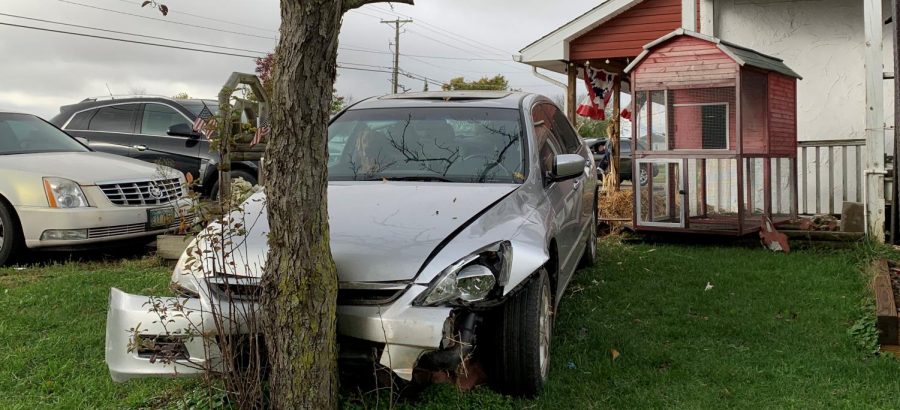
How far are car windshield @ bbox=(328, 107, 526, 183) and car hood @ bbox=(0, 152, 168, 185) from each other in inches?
123

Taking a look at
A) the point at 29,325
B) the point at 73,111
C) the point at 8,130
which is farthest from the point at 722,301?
the point at 73,111

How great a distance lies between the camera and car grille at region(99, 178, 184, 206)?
6863mm

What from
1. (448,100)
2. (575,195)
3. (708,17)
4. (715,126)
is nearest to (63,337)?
(448,100)

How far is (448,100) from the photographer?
5023 millimetres

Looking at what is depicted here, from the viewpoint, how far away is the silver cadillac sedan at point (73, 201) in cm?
658

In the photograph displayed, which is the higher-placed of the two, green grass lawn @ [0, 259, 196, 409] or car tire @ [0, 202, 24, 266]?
car tire @ [0, 202, 24, 266]

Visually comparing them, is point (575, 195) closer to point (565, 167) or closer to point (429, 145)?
point (565, 167)

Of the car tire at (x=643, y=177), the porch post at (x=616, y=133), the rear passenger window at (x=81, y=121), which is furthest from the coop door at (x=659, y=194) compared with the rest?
the rear passenger window at (x=81, y=121)

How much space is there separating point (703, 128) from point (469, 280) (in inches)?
217

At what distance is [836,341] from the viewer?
439cm

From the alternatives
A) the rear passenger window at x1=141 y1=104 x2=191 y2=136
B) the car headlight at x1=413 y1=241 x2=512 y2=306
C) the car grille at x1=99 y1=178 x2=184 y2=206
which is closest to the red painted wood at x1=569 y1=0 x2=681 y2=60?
the rear passenger window at x1=141 y1=104 x2=191 y2=136

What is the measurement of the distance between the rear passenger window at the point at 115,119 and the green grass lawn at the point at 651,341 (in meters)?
3.75

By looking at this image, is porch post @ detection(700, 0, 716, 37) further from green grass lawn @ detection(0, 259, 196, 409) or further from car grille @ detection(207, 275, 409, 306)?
car grille @ detection(207, 275, 409, 306)

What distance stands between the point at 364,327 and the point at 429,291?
1.00ft
